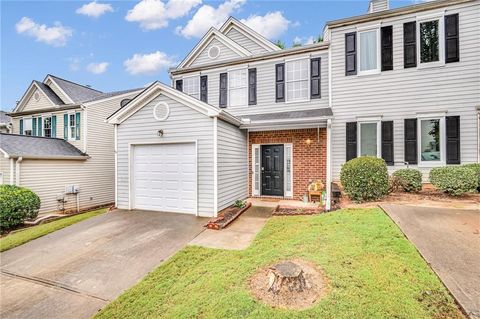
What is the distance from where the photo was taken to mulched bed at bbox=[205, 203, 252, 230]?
6296 mm

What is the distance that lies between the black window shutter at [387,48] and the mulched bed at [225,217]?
7.42 meters

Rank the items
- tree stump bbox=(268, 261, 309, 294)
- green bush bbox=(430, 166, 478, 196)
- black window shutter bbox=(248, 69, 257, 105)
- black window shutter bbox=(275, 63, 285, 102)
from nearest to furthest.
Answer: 1. tree stump bbox=(268, 261, 309, 294)
2. green bush bbox=(430, 166, 478, 196)
3. black window shutter bbox=(275, 63, 285, 102)
4. black window shutter bbox=(248, 69, 257, 105)

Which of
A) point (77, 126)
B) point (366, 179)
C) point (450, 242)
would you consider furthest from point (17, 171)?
point (450, 242)

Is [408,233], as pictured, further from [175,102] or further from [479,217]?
[175,102]

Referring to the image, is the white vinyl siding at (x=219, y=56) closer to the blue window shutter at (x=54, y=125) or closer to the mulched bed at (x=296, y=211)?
the mulched bed at (x=296, y=211)

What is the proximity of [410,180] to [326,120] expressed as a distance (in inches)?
132

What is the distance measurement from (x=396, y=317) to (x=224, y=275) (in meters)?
2.32

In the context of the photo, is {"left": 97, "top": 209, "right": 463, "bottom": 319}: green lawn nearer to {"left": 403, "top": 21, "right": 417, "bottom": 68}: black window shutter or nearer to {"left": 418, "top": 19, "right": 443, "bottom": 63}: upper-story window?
{"left": 403, "top": 21, "right": 417, "bottom": 68}: black window shutter

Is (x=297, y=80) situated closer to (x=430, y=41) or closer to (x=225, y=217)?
(x=430, y=41)

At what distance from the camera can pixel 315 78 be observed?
31.6ft

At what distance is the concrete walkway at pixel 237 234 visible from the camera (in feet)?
17.1

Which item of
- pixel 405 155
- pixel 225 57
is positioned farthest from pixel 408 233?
pixel 225 57

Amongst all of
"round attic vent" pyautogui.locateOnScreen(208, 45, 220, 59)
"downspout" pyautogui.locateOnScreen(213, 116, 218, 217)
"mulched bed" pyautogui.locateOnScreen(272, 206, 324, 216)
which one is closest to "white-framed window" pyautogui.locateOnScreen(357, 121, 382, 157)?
"mulched bed" pyautogui.locateOnScreen(272, 206, 324, 216)

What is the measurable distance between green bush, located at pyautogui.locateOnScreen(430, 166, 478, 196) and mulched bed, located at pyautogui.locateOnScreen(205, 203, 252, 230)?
240 inches
